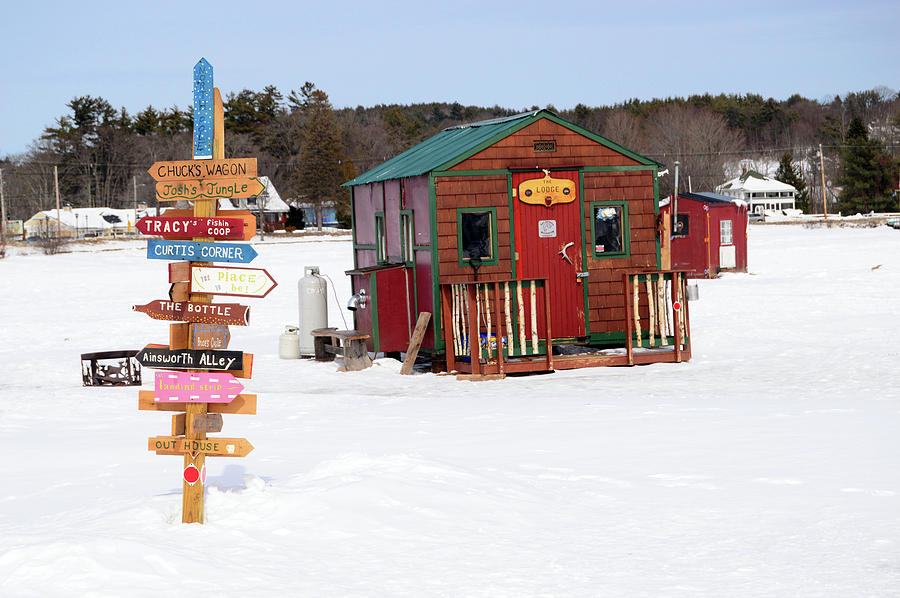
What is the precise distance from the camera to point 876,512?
22.3ft

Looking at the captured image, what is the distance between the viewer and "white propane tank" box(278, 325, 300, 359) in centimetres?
1642

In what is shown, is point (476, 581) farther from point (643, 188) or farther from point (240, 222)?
point (643, 188)

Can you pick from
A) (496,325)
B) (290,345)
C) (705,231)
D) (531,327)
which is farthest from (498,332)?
(705,231)

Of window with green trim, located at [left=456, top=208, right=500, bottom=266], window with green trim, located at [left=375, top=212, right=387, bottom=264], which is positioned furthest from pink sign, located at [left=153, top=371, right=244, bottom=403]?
window with green trim, located at [left=375, top=212, right=387, bottom=264]

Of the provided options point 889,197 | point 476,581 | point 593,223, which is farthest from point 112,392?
point 889,197

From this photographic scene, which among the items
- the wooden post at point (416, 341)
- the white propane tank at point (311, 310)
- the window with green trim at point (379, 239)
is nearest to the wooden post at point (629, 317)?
the wooden post at point (416, 341)

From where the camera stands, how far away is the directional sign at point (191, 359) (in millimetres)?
6391

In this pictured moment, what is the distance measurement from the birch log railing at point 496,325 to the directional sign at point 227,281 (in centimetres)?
739

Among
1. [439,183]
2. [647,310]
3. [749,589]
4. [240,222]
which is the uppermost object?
[439,183]

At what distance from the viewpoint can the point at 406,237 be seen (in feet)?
50.7

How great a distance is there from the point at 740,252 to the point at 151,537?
2709 cm

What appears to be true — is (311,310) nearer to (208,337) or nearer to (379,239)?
(379,239)

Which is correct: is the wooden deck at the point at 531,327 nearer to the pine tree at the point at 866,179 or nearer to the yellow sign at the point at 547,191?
the yellow sign at the point at 547,191

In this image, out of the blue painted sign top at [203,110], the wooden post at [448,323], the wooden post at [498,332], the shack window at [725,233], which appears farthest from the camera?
the shack window at [725,233]
